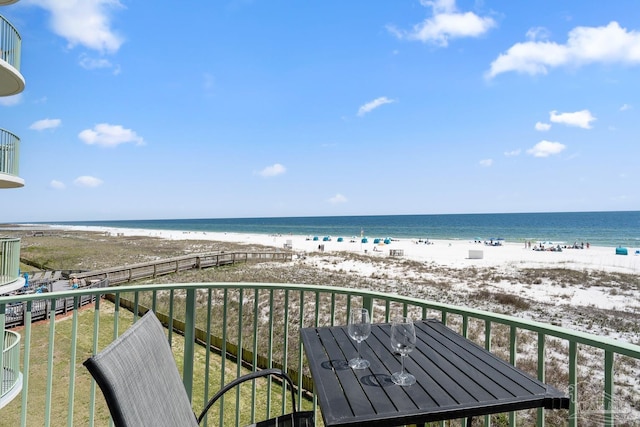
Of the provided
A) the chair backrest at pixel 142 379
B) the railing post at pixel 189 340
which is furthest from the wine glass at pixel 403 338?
the railing post at pixel 189 340

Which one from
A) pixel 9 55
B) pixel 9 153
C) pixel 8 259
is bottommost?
pixel 8 259

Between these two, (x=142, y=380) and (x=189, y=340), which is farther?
(x=189, y=340)

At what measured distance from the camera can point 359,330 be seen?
5.14ft

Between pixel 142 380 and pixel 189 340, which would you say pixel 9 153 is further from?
pixel 142 380

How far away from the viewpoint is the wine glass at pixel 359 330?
4.77ft

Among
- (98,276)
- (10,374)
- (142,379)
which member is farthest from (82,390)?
(98,276)

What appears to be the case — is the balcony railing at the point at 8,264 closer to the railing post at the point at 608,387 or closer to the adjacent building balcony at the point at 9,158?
the adjacent building balcony at the point at 9,158

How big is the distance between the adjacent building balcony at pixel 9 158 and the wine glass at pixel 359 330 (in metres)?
9.03

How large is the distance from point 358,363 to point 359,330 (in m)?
0.15

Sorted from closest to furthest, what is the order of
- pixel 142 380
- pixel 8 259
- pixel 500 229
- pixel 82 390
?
pixel 142 380 < pixel 82 390 < pixel 8 259 < pixel 500 229

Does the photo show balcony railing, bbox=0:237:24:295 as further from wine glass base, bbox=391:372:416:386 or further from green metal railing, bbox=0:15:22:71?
wine glass base, bbox=391:372:416:386

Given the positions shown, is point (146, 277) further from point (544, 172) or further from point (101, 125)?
point (544, 172)

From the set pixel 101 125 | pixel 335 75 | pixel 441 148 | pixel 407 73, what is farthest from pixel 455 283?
pixel 101 125

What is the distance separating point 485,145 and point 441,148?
2426 cm
